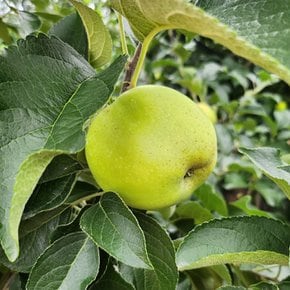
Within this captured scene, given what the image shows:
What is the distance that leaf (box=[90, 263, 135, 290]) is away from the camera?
2.08ft

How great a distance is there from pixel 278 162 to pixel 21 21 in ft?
1.45

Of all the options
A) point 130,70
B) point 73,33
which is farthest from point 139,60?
point 73,33

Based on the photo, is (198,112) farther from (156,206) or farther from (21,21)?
(21,21)

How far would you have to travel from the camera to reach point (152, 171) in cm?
57

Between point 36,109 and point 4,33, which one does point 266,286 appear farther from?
point 4,33

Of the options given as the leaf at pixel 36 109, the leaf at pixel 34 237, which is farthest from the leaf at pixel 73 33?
the leaf at pixel 34 237

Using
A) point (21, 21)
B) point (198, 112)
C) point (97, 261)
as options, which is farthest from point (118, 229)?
point (21, 21)

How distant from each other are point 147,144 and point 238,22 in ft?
0.50

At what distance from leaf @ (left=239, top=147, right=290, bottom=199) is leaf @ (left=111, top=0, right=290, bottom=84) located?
19 cm

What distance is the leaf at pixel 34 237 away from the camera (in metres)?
0.64

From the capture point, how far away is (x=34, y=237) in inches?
25.6

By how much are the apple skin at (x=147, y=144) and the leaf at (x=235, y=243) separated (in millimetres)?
56

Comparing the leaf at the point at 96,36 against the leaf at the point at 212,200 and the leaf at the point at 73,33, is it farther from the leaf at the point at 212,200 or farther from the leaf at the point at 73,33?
the leaf at the point at 212,200

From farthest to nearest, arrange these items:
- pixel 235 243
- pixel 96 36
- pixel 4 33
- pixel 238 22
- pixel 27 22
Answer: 1. pixel 4 33
2. pixel 27 22
3. pixel 96 36
4. pixel 235 243
5. pixel 238 22
